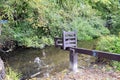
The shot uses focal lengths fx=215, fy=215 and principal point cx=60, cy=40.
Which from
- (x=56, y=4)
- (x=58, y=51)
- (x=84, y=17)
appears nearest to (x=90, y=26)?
(x=84, y=17)

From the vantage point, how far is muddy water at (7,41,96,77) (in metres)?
7.17

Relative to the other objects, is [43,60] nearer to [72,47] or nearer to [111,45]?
[72,47]

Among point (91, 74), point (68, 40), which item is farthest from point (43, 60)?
point (91, 74)

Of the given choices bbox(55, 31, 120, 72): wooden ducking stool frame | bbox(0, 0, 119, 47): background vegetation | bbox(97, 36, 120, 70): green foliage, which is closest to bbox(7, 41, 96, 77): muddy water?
bbox(0, 0, 119, 47): background vegetation

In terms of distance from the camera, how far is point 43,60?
28.1 ft

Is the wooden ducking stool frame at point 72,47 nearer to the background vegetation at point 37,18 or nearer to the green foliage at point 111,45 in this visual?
the green foliage at point 111,45

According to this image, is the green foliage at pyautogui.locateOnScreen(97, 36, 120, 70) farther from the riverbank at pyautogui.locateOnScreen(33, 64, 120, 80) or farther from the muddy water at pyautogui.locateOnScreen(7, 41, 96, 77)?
the riverbank at pyautogui.locateOnScreen(33, 64, 120, 80)

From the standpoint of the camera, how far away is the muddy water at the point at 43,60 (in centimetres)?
717

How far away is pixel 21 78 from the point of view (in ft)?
21.4

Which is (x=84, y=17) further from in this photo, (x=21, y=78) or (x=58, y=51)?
(x=21, y=78)

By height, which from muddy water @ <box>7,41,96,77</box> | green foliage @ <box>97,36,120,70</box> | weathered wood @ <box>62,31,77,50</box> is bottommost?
muddy water @ <box>7,41,96,77</box>

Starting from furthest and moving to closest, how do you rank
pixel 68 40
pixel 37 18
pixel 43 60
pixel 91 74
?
pixel 43 60 < pixel 37 18 < pixel 68 40 < pixel 91 74

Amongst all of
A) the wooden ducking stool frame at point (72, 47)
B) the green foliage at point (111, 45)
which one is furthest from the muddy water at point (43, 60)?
the wooden ducking stool frame at point (72, 47)

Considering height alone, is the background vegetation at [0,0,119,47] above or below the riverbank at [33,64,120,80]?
above
